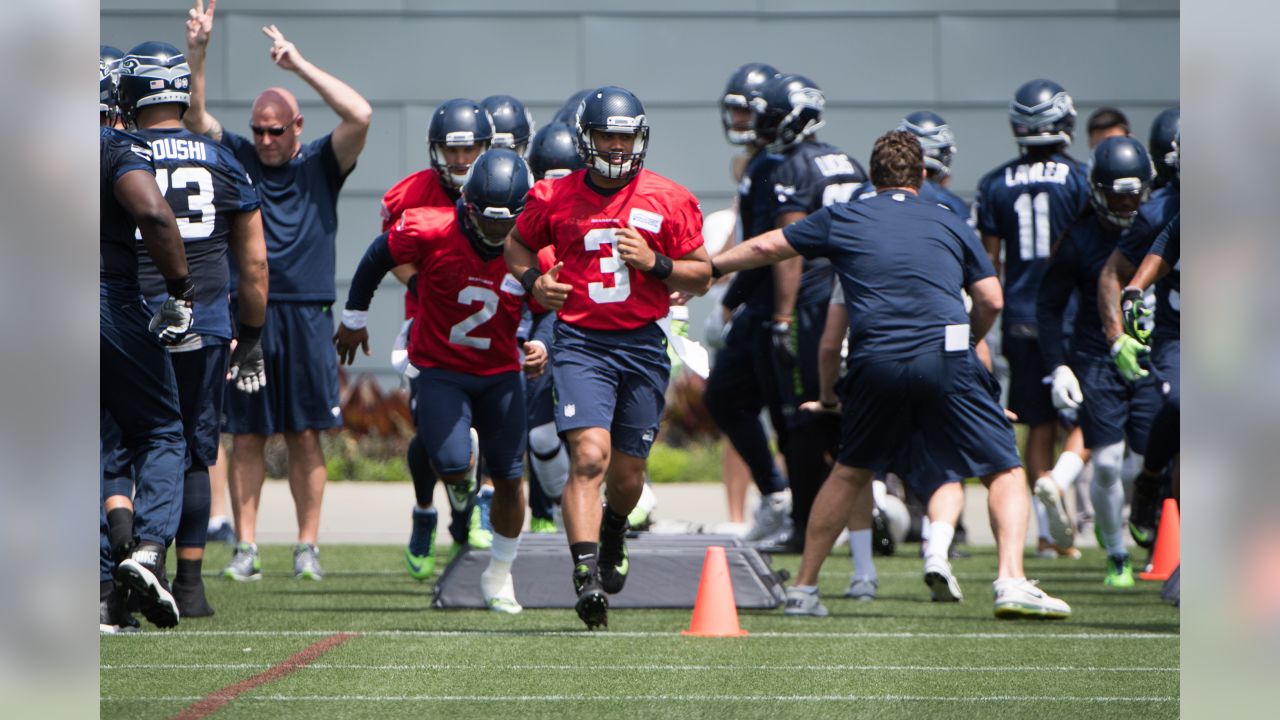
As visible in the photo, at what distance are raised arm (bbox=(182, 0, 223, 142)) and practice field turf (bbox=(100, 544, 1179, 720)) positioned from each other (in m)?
2.26

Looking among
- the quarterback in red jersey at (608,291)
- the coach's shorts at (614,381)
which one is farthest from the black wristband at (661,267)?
the coach's shorts at (614,381)

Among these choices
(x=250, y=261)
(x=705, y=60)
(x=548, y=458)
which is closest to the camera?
(x=250, y=261)

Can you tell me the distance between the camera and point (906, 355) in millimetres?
7414

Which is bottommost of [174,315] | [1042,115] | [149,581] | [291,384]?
[149,581]

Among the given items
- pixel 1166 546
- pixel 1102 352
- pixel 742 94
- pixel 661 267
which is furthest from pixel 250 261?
pixel 1166 546

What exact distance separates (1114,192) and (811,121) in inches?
67.2

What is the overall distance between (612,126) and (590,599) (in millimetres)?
1772

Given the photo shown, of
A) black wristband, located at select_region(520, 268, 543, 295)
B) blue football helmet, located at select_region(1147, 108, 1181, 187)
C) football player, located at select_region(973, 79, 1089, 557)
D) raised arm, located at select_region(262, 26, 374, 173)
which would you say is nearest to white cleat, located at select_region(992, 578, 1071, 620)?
black wristband, located at select_region(520, 268, 543, 295)

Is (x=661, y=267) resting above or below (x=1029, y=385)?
above

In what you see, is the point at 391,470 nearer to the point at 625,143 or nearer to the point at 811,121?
the point at 811,121

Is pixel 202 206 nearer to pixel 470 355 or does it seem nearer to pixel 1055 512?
pixel 470 355

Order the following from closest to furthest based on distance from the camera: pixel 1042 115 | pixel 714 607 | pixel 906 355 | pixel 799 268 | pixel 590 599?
pixel 590 599 < pixel 714 607 < pixel 906 355 < pixel 799 268 < pixel 1042 115

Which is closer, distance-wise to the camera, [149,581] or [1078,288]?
[149,581]
